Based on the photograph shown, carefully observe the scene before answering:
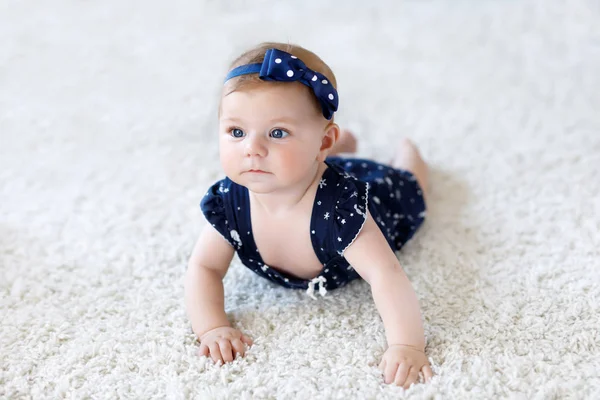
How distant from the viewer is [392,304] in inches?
40.5

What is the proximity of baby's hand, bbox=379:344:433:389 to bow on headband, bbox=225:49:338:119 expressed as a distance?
359 mm

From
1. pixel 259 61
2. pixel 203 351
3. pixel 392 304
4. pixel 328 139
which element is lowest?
pixel 203 351

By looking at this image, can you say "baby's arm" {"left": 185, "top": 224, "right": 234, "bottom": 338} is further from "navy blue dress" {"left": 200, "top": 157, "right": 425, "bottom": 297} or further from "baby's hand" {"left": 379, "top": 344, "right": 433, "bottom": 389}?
"baby's hand" {"left": 379, "top": 344, "right": 433, "bottom": 389}

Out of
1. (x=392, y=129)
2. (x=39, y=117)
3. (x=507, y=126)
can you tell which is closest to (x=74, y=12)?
(x=39, y=117)

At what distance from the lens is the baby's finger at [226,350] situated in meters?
1.03

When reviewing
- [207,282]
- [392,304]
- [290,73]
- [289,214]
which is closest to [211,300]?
[207,282]

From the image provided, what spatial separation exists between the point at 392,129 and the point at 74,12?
1.34 meters

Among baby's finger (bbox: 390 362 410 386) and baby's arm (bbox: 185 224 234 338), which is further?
baby's arm (bbox: 185 224 234 338)

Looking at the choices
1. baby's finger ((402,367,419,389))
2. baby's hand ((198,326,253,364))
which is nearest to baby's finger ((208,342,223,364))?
baby's hand ((198,326,253,364))

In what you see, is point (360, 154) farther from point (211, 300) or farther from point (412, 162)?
point (211, 300)

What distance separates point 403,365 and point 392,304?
92mm

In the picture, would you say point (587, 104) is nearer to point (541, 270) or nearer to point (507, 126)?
point (507, 126)

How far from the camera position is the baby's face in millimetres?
979

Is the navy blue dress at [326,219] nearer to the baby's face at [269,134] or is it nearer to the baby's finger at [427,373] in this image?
the baby's face at [269,134]
